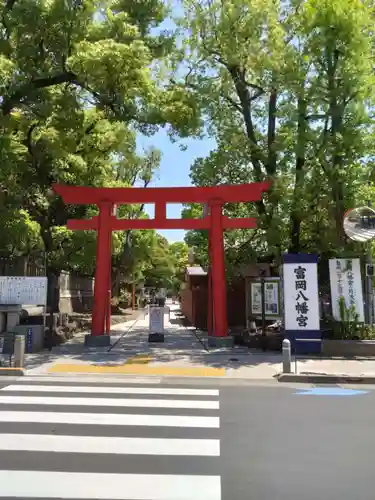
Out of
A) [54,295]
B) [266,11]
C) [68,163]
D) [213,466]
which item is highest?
[266,11]

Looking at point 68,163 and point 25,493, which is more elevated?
point 68,163

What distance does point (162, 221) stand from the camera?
54.8 ft

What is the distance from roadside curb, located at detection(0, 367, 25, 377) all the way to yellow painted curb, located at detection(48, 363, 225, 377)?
683 mm

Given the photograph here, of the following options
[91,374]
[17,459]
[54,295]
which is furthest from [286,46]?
[17,459]

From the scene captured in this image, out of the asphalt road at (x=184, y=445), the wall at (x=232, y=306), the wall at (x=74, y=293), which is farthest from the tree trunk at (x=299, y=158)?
the wall at (x=74, y=293)

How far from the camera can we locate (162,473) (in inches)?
191

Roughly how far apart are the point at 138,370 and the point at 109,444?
19.1 ft

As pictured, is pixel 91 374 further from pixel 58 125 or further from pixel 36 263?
pixel 36 263

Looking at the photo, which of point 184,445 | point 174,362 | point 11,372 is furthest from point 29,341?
point 184,445

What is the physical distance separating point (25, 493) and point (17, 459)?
98 cm

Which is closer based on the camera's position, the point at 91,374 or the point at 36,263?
the point at 91,374

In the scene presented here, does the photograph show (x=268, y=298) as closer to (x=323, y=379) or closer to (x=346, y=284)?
(x=346, y=284)

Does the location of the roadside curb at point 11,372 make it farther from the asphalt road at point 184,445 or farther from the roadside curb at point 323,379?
the roadside curb at point 323,379

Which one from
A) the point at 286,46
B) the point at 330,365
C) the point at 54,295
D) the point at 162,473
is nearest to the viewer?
the point at 162,473
